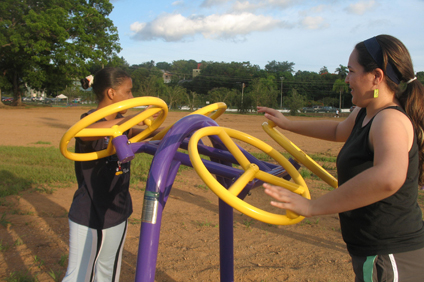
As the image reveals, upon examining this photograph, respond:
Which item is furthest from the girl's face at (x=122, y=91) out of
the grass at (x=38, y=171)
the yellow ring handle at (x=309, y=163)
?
the grass at (x=38, y=171)

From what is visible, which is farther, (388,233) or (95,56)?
(95,56)

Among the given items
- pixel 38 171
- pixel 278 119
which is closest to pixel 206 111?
pixel 278 119

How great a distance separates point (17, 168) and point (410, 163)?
545 centimetres

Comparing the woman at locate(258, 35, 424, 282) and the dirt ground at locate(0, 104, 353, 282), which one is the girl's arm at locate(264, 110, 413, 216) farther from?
the dirt ground at locate(0, 104, 353, 282)

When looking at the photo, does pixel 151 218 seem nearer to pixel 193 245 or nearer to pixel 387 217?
pixel 387 217

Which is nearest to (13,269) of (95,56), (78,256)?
(78,256)

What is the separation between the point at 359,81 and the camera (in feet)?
3.92

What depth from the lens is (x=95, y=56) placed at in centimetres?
2522

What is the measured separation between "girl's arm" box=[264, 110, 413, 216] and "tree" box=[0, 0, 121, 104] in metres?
25.2

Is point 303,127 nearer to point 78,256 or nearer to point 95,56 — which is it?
point 78,256

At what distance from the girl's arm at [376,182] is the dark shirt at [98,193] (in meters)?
0.93

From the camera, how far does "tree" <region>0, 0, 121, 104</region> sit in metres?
22.6

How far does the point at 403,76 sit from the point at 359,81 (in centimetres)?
14

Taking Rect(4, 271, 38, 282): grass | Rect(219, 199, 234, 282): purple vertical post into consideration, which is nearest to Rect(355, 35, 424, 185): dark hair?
Rect(219, 199, 234, 282): purple vertical post
